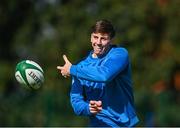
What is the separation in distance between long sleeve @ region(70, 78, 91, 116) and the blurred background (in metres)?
10.9

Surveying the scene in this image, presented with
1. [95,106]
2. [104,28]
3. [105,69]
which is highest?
[104,28]

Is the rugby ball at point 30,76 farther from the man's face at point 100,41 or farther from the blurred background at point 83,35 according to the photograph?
the blurred background at point 83,35

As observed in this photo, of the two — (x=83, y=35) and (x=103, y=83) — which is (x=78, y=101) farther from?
(x=83, y=35)

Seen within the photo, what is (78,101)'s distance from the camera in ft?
24.9

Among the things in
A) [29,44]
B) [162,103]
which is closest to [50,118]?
[162,103]

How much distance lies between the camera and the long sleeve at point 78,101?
7.50 meters

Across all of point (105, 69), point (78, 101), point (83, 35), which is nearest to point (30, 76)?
point (78, 101)

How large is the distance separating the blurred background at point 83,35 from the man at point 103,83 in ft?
35.7

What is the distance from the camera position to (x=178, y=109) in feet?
55.0

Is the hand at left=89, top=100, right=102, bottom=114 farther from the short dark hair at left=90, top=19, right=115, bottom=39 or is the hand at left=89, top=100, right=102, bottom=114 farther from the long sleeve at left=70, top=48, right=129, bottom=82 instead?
the short dark hair at left=90, top=19, right=115, bottom=39

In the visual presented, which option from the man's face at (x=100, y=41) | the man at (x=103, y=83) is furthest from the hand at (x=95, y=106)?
the man's face at (x=100, y=41)

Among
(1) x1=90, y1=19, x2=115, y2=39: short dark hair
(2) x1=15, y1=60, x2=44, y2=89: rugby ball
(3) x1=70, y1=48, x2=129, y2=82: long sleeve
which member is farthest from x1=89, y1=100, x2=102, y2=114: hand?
(2) x1=15, y1=60, x2=44, y2=89: rugby ball

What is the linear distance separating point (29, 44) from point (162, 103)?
22.3ft

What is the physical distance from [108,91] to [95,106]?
12.3 inches
